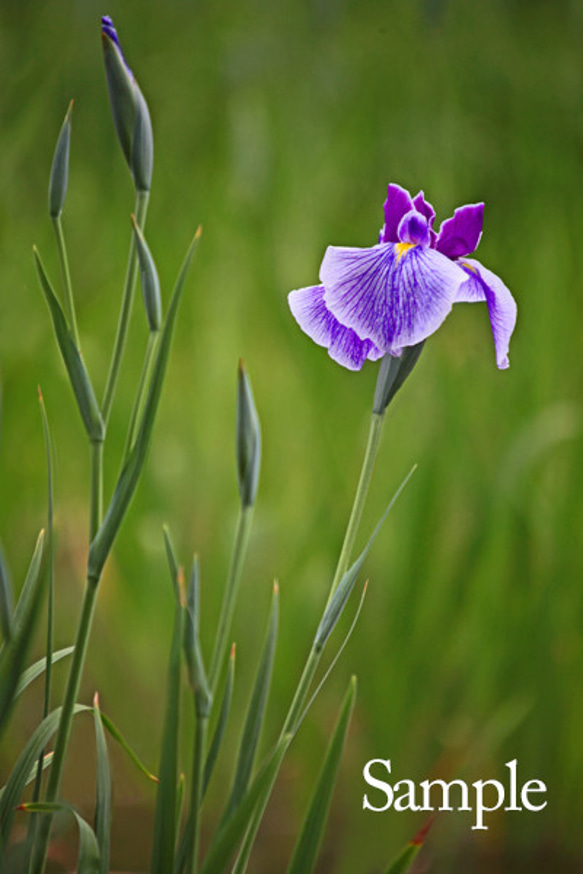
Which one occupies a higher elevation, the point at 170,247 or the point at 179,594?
the point at 170,247

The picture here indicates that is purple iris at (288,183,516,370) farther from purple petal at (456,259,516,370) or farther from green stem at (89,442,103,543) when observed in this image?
green stem at (89,442,103,543)

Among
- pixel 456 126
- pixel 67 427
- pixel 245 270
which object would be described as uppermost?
pixel 456 126

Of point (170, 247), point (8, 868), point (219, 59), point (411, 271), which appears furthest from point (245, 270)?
point (8, 868)

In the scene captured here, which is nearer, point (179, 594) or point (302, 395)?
point (179, 594)

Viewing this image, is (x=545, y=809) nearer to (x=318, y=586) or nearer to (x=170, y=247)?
(x=318, y=586)

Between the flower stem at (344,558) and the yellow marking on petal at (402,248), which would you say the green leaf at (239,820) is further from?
the yellow marking on petal at (402,248)

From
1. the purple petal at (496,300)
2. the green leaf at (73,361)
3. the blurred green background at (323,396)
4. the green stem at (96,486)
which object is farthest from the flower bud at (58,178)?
the blurred green background at (323,396)
